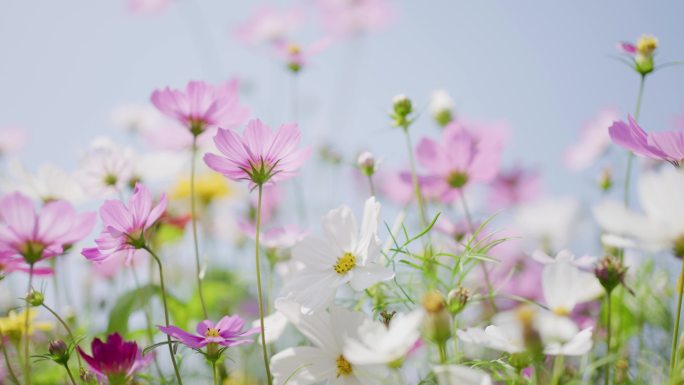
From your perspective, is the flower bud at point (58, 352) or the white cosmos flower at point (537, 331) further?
the flower bud at point (58, 352)

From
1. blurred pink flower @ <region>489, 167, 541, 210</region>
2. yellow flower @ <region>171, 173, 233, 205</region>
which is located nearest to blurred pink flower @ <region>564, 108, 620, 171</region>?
blurred pink flower @ <region>489, 167, 541, 210</region>

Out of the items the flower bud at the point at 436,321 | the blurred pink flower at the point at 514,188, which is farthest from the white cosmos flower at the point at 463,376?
the blurred pink flower at the point at 514,188

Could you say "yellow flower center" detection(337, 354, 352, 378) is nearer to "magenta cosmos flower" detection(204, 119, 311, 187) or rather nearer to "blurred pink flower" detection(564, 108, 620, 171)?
"magenta cosmos flower" detection(204, 119, 311, 187)

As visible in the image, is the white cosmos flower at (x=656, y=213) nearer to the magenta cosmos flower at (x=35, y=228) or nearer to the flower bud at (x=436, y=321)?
the flower bud at (x=436, y=321)

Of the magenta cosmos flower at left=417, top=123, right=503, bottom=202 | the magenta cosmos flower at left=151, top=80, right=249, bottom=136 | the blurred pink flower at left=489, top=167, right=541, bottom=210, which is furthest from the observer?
the blurred pink flower at left=489, top=167, right=541, bottom=210

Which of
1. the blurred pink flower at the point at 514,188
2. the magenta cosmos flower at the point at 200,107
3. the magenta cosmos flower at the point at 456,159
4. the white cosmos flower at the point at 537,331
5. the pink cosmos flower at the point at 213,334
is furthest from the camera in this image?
the blurred pink flower at the point at 514,188
